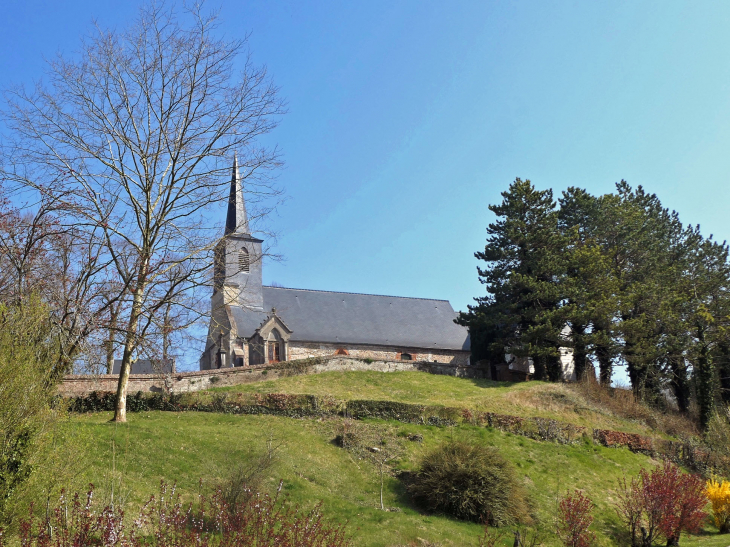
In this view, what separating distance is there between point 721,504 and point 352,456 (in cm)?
1193

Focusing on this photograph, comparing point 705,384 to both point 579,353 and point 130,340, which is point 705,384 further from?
point 130,340

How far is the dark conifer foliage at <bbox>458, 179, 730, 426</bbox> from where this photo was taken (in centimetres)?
3609

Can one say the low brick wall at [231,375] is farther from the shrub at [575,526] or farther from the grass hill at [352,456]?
the shrub at [575,526]

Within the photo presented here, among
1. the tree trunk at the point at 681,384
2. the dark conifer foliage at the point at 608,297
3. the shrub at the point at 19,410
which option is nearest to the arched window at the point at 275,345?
the dark conifer foliage at the point at 608,297

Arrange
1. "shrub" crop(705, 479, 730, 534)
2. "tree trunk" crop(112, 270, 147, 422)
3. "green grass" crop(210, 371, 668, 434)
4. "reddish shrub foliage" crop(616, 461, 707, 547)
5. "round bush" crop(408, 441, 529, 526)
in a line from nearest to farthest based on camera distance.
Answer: "reddish shrub foliage" crop(616, 461, 707, 547), "round bush" crop(408, 441, 529, 526), "tree trunk" crop(112, 270, 147, 422), "shrub" crop(705, 479, 730, 534), "green grass" crop(210, 371, 668, 434)

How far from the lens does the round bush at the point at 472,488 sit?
1816 cm

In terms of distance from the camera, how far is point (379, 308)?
48562 mm

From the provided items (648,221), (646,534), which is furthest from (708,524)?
(648,221)

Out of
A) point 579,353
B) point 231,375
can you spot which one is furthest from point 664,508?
point 231,375

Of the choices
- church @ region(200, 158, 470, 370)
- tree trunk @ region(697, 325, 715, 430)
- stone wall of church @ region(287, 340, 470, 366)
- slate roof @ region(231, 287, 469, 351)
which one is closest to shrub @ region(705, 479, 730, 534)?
tree trunk @ region(697, 325, 715, 430)

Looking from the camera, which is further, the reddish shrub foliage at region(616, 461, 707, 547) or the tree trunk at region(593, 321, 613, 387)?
the tree trunk at region(593, 321, 613, 387)

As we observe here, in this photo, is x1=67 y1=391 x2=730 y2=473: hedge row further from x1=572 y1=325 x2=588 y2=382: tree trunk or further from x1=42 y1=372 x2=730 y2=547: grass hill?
x1=572 y1=325 x2=588 y2=382: tree trunk

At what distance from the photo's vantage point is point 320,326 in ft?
144

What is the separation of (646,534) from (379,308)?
31025 millimetres
